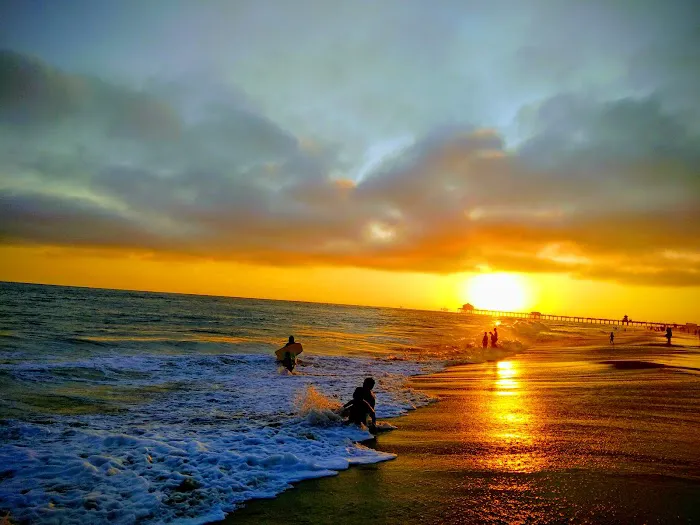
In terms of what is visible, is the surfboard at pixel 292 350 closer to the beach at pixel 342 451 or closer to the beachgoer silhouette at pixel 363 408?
the beach at pixel 342 451

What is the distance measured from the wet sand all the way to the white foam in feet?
2.48

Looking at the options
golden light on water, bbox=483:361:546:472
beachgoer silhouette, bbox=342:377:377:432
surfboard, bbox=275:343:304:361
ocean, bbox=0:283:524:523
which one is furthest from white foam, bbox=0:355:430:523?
surfboard, bbox=275:343:304:361

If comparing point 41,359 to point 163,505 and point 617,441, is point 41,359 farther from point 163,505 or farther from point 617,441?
point 617,441

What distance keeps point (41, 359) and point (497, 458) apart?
72.2ft

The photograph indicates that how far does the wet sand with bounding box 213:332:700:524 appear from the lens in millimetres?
5543

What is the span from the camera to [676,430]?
→ 9.36 meters

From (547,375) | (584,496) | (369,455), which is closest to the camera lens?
(584,496)

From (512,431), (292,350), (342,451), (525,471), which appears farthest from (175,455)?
(292,350)

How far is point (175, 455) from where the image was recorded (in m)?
7.85

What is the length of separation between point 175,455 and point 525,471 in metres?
6.23

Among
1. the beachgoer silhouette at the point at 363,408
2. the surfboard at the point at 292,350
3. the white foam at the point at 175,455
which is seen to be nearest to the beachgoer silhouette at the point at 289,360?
the surfboard at the point at 292,350

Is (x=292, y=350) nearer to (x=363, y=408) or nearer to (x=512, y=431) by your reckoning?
(x=363, y=408)

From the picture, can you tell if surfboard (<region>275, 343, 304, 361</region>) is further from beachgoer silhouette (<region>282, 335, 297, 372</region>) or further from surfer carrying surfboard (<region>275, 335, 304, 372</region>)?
beachgoer silhouette (<region>282, 335, 297, 372</region>)

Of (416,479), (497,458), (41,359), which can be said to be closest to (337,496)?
(416,479)
